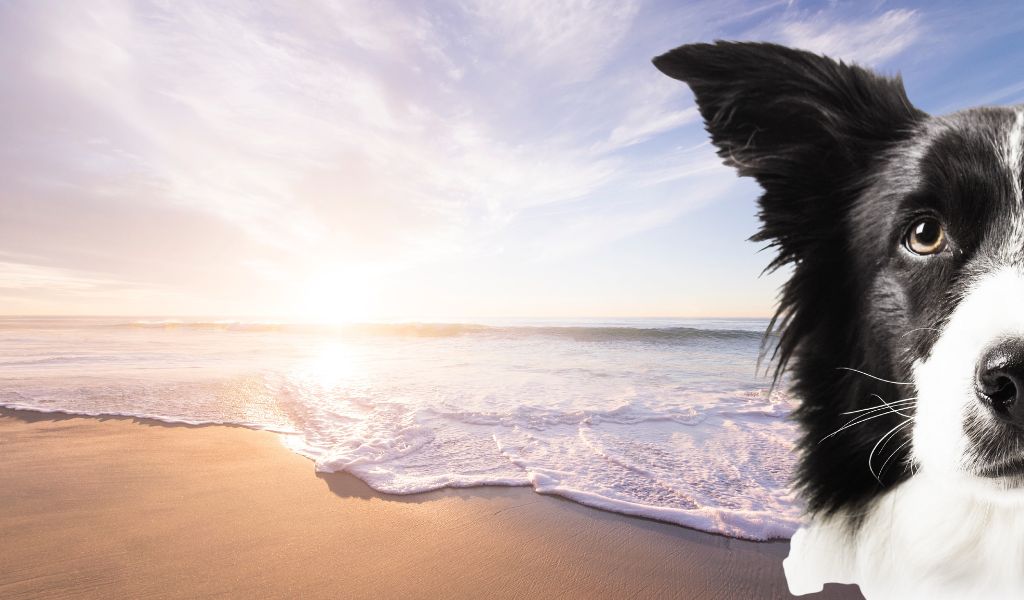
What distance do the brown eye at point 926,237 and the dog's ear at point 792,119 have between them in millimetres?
398

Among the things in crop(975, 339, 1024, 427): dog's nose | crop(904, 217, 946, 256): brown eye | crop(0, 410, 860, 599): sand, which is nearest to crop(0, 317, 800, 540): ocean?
crop(0, 410, 860, 599): sand

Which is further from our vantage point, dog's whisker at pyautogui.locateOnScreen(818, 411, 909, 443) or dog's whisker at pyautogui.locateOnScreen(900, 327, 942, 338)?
dog's whisker at pyautogui.locateOnScreen(818, 411, 909, 443)

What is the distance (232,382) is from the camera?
735cm

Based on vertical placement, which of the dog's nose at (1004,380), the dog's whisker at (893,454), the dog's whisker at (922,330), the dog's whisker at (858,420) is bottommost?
the dog's whisker at (893,454)

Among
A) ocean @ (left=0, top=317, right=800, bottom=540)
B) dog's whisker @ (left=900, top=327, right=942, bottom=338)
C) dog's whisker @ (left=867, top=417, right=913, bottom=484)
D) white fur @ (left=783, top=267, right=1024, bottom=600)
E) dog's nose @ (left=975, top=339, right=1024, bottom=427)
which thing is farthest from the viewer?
ocean @ (left=0, top=317, right=800, bottom=540)

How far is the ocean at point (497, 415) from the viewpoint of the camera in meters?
3.62

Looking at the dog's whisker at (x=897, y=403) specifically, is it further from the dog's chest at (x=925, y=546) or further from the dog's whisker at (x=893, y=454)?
the dog's chest at (x=925, y=546)

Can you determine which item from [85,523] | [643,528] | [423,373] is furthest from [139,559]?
[423,373]

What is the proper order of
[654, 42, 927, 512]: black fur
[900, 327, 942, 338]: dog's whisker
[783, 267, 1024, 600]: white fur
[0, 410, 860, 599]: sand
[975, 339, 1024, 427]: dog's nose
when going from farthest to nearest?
[0, 410, 860, 599]: sand, [654, 42, 927, 512]: black fur, [900, 327, 942, 338]: dog's whisker, [783, 267, 1024, 600]: white fur, [975, 339, 1024, 427]: dog's nose

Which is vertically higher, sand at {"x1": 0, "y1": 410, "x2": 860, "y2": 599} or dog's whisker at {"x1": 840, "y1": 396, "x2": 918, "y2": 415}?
dog's whisker at {"x1": 840, "y1": 396, "x2": 918, "y2": 415}

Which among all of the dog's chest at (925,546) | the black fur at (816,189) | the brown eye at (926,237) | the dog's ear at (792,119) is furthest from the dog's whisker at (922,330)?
the dog's ear at (792,119)

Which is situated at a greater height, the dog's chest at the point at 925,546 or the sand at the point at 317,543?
the dog's chest at the point at 925,546

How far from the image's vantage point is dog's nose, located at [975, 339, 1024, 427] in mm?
1125

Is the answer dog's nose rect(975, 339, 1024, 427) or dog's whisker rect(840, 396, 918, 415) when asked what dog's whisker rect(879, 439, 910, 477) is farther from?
dog's nose rect(975, 339, 1024, 427)
